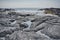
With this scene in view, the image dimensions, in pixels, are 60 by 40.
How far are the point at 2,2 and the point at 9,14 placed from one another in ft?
0.89

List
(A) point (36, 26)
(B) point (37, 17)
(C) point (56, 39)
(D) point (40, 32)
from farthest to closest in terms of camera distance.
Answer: (B) point (37, 17) → (A) point (36, 26) → (D) point (40, 32) → (C) point (56, 39)

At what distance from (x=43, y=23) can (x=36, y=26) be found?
0.13 m

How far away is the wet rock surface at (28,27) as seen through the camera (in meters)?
1.33

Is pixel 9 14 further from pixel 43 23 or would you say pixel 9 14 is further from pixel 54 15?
pixel 54 15

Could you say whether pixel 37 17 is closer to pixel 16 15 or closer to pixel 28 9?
pixel 28 9

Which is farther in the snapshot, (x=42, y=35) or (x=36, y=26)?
(x=36, y=26)

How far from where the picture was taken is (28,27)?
1548 millimetres

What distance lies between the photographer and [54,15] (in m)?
1.77

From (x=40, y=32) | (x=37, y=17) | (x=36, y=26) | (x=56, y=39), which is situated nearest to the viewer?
(x=56, y=39)

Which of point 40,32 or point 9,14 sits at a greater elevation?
point 9,14

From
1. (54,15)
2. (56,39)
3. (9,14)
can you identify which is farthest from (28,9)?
(56,39)

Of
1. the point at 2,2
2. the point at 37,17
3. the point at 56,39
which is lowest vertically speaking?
the point at 56,39

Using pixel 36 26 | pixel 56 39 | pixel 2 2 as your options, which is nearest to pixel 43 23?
pixel 36 26

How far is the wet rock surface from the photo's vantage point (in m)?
1.33
